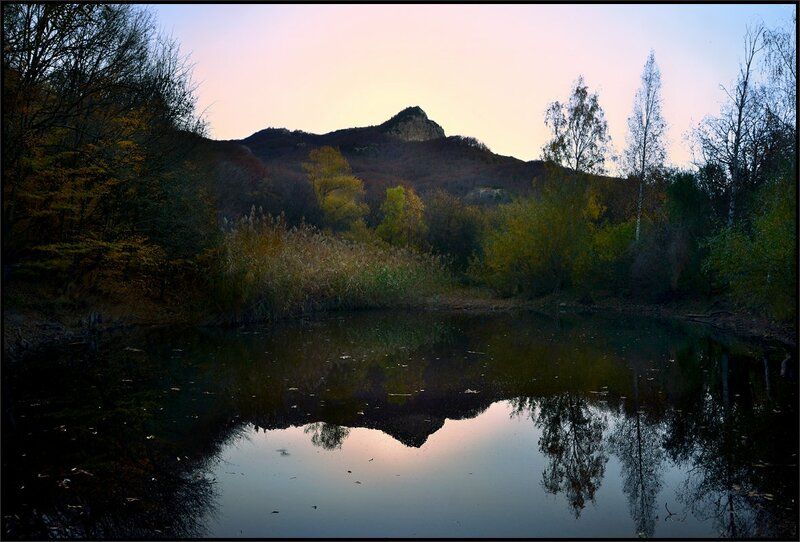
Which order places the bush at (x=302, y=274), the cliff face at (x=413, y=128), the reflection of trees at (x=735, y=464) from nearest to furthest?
the reflection of trees at (x=735, y=464) < the bush at (x=302, y=274) < the cliff face at (x=413, y=128)

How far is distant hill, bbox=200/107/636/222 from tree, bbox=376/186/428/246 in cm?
1142

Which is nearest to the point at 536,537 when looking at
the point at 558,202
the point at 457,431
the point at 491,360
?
the point at 457,431

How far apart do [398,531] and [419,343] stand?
9811 millimetres

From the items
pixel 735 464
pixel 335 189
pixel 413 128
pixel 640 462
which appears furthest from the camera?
pixel 413 128

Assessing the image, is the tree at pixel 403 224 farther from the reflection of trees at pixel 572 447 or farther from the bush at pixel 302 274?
the reflection of trees at pixel 572 447

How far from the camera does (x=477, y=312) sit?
22297 mm

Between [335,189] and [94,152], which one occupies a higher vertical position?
[335,189]

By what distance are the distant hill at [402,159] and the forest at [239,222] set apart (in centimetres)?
2186

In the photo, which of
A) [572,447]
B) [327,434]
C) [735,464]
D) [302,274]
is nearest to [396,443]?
[327,434]

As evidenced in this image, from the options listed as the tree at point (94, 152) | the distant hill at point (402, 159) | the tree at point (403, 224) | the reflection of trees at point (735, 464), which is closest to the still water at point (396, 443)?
the reflection of trees at point (735, 464)

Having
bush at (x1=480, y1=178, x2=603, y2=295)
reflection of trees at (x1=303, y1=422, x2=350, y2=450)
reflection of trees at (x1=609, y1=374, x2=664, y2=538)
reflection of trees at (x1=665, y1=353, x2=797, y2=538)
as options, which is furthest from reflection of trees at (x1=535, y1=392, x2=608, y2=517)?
bush at (x1=480, y1=178, x2=603, y2=295)

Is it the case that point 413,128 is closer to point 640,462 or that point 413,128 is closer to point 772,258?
point 772,258

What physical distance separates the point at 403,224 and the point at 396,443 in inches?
1005

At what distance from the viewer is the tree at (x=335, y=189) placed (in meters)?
44.5
